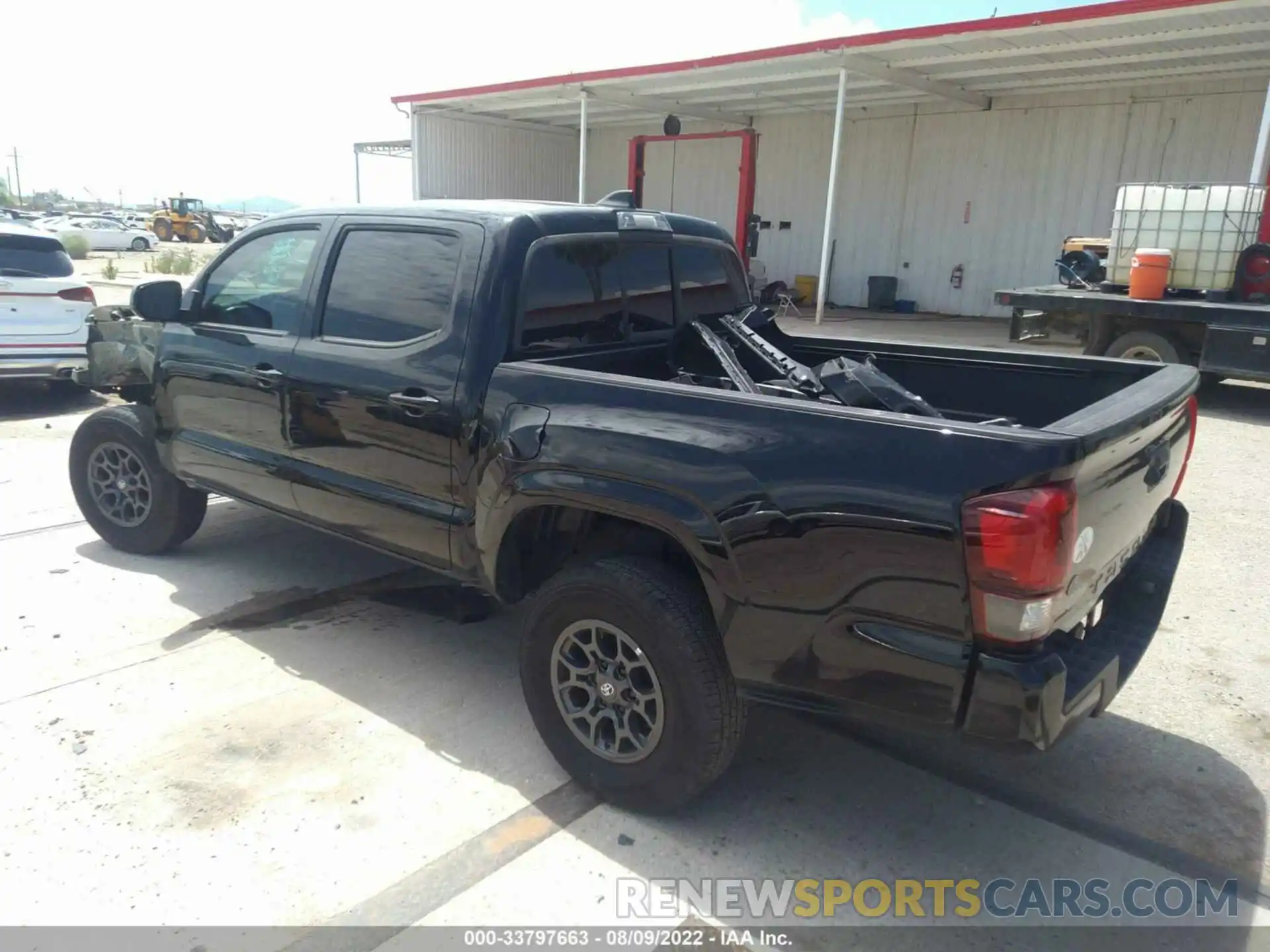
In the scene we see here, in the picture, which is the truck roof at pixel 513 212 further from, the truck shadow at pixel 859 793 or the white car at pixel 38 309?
the white car at pixel 38 309

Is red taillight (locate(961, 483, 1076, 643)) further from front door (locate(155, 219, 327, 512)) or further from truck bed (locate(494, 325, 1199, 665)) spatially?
front door (locate(155, 219, 327, 512))

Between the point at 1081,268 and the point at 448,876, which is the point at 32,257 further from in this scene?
the point at 1081,268

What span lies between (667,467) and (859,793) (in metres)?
1.37

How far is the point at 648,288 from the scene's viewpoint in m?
3.87

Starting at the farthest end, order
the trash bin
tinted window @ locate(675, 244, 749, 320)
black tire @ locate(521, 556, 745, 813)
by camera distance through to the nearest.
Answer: the trash bin
tinted window @ locate(675, 244, 749, 320)
black tire @ locate(521, 556, 745, 813)

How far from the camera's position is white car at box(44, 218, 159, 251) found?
1524 inches

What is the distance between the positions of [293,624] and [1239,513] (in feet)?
18.9

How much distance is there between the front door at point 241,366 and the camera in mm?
3988

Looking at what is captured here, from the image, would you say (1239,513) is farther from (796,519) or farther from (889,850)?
(796,519)

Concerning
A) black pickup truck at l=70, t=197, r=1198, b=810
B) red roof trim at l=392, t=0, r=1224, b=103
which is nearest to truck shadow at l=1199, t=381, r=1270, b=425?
red roof trim at l=392, t=0, r=1224, b=103

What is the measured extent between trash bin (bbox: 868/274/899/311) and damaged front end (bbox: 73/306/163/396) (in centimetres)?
1603

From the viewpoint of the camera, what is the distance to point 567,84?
16.9 meters

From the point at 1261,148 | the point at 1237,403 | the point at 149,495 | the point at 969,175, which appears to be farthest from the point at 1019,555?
the point at 969,175

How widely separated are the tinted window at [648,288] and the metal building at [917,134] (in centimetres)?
981
